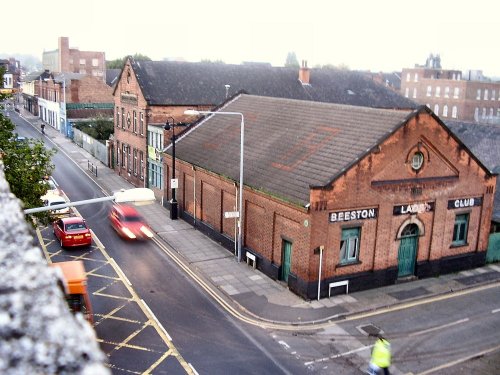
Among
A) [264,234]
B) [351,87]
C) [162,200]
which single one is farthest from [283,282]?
[351,87]

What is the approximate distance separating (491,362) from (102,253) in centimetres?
1917

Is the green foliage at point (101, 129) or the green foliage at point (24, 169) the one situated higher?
the green foliage at point (24, 169)

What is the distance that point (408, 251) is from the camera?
83.3 ft

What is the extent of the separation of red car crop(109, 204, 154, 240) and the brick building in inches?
175

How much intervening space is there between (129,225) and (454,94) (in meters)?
74.8

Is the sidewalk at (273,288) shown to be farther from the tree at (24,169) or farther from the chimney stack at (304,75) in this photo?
the chimney stack at (304,75)

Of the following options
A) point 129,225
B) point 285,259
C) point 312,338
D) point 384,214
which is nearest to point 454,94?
point 384,214

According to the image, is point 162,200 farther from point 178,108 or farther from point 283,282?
point 283,282

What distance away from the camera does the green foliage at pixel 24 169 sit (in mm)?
19109

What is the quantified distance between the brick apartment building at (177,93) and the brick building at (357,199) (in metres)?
13.4

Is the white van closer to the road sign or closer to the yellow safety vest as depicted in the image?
the road sign

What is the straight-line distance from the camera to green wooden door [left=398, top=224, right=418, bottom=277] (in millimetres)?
25156

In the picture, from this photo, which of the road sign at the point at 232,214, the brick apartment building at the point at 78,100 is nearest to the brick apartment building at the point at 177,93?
the road sign at the point at 232,214

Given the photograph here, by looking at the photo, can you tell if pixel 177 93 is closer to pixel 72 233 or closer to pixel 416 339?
pixel 72 233
